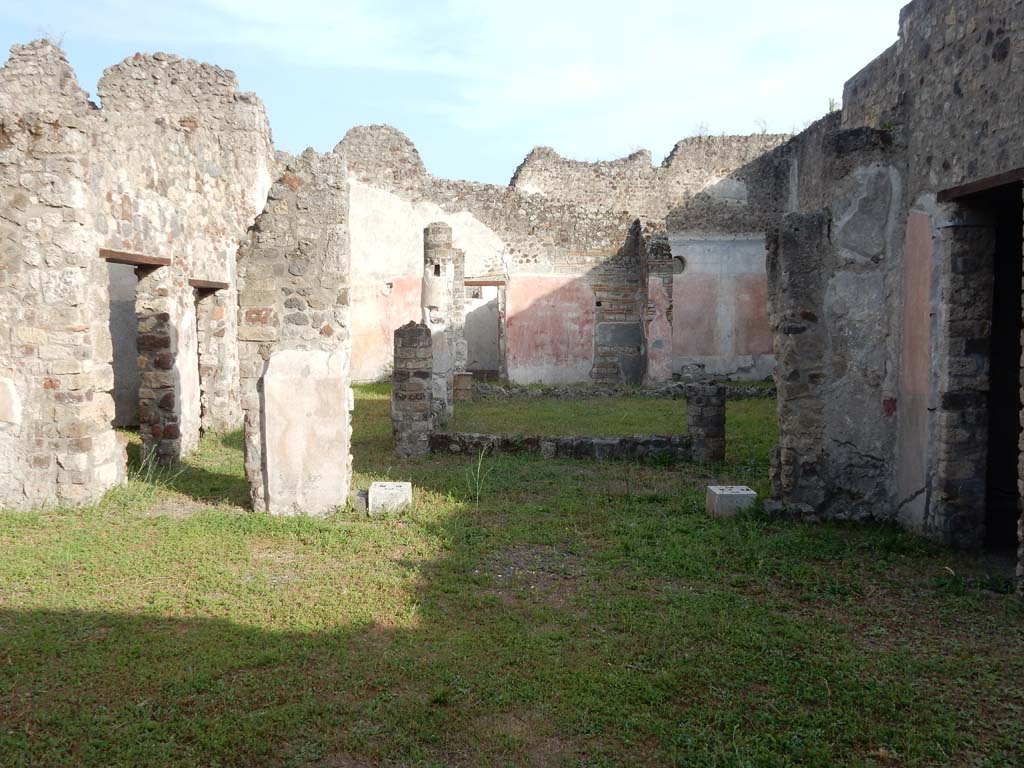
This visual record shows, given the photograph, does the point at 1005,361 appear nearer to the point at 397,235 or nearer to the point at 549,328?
the point at 549,328

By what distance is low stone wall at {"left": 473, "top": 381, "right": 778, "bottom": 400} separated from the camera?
15.9 meters

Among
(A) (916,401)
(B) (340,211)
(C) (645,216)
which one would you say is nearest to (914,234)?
(A) (916,401)

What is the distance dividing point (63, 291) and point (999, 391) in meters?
7.97

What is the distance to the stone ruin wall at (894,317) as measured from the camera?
18.7ft

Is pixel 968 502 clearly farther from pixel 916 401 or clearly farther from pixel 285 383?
pixel 285 383

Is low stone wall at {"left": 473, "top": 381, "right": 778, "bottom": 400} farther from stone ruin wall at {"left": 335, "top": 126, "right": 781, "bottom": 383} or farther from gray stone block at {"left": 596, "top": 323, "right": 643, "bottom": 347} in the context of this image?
gray stone block at {"left": 596, "top": 323, "right": 643, "bottom": 347}

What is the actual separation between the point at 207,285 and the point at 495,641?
24.4 ft

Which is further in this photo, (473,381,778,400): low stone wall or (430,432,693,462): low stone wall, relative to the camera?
(473,381,778,400): low stone wall

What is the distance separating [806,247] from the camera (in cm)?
643

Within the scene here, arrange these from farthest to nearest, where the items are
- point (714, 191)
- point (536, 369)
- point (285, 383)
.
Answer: point (714, 191), point (536, 369), point (285, 383)

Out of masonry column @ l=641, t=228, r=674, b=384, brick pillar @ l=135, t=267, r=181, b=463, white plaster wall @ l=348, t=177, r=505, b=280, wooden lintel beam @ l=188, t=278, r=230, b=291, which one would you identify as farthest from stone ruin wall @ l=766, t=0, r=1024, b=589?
white plaster wall @ l=348, t=177, r=505, b=280

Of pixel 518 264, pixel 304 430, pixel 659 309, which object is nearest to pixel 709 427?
pixel 304 430

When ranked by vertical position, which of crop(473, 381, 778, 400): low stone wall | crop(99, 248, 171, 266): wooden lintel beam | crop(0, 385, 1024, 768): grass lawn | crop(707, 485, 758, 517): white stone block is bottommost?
crop(0, 385, 1024, 768): grass lawn

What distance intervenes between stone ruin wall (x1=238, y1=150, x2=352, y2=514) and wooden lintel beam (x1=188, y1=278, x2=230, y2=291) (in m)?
3.34
